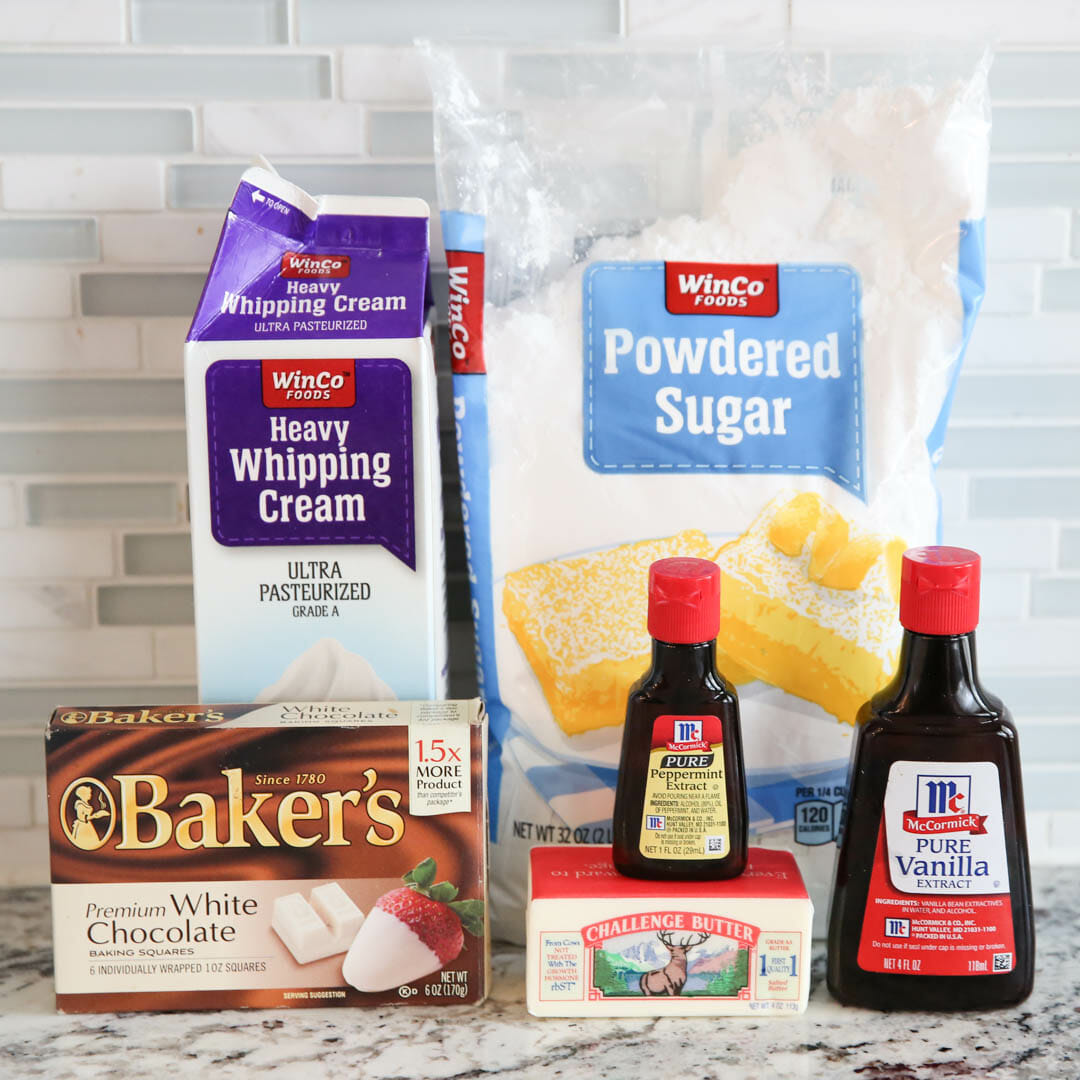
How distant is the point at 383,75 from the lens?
2.88 feet

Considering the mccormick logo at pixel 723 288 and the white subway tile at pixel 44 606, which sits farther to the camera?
the white subway tile at pixel 44 606

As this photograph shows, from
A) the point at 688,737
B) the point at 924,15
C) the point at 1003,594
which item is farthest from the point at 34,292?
the point at 1003,594

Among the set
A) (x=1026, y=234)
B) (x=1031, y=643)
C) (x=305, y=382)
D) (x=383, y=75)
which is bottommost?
(x=1031, y=643)

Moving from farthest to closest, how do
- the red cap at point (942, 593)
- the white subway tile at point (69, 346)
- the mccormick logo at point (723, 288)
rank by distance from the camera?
the white subway tile at point (69, 346)
the mccormick logo at point (723, 288)
the red cap at point (942, 593)

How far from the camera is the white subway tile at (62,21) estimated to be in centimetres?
86

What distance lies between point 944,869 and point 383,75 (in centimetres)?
68

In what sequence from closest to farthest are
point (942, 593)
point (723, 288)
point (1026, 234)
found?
point (942, 593) → point (723, 288) → point (1026, 234)

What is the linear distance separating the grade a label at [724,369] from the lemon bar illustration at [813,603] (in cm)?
4

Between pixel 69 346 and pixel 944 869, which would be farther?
pixel 69 346

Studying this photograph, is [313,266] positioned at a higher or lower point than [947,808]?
higher

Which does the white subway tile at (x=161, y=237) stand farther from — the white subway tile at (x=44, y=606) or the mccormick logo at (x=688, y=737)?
the mccormick logo at (x=688, y=737)

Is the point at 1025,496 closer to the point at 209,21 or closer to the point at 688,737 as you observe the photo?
the point at 688,737

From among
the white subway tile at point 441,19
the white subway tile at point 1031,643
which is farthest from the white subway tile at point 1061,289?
the white subway tile at point 441,19

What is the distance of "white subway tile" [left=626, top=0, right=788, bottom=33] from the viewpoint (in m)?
0.87
